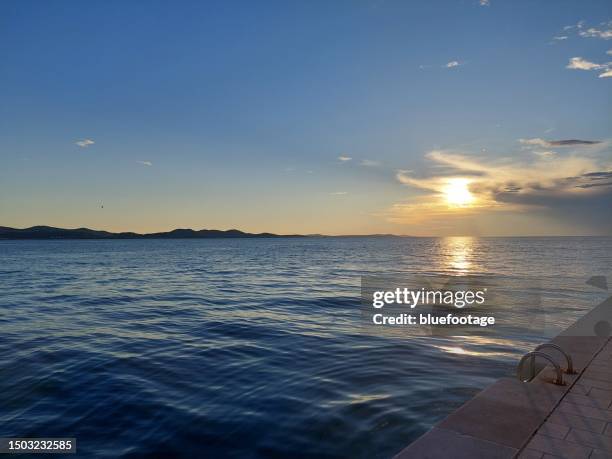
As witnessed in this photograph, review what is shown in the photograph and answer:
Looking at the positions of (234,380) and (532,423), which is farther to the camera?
(234,380)

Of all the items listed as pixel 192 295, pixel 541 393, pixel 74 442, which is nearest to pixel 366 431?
pixel 541 393

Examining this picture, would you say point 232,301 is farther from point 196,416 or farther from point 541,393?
point 541,393

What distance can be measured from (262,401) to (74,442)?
3.28 meters

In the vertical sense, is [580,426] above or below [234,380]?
above

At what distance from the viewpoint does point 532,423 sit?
533 cm

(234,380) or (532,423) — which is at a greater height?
(532,423)

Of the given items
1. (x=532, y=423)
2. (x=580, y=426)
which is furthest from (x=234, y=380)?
(x=580, y=426)

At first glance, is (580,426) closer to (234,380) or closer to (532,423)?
(532,423)

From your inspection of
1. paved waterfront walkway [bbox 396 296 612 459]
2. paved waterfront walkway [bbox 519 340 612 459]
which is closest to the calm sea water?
paved waterfront walkway [bbox 396 296 612 459]

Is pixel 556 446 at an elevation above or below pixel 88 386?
above

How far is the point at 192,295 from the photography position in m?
25.2

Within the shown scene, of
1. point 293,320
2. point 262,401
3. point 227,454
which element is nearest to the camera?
point 227,454

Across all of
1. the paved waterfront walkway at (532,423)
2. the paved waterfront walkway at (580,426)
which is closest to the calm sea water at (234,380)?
the paved waterfront walkway at (532,423)

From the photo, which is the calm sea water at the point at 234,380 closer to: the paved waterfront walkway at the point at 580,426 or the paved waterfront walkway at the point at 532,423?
the paved waterfront walkway at the point at 532,423
